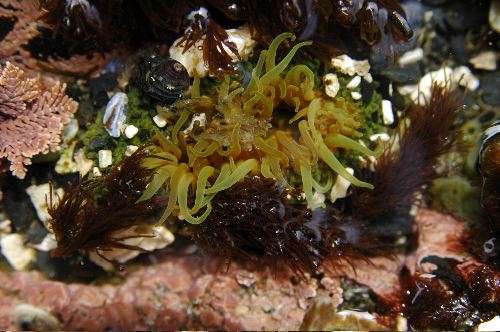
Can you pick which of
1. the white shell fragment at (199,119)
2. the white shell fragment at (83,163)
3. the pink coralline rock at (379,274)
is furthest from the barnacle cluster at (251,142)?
the pink coralline rock at (379,274)

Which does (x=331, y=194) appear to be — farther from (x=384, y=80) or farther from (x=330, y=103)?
(x=384, y=80)

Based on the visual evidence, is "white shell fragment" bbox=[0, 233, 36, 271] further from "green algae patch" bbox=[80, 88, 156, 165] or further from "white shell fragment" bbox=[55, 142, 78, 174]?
"green algae patch" bbox=[80, 88, 156, 165]

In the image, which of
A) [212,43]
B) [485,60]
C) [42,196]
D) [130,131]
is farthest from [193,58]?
[485,60]

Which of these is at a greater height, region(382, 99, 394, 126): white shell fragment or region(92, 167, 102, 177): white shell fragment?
region(382, 99, 394, 126): white shell fragment

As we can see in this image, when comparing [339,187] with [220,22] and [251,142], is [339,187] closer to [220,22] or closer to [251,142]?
[251,142]

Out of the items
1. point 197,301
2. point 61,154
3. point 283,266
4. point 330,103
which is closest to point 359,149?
point 330,103

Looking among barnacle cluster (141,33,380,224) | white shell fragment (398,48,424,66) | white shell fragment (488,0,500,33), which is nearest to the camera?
barnacle cluster (141,33,380,224)

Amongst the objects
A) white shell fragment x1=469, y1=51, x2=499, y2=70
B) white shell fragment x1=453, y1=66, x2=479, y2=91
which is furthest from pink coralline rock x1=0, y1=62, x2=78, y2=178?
white shell fragment x1=469, y1=51, x2=499, y2=70
